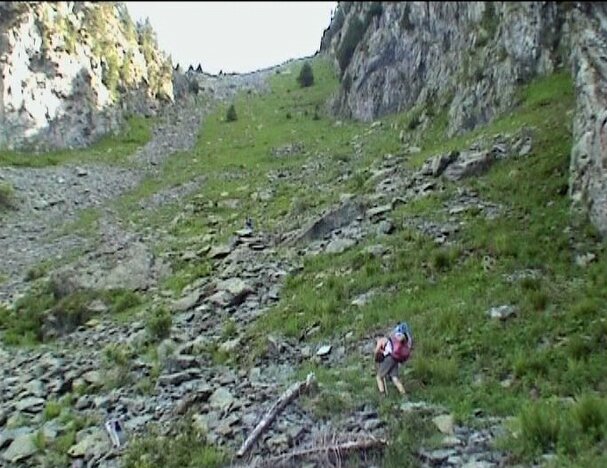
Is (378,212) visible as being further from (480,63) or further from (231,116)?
(231,116)

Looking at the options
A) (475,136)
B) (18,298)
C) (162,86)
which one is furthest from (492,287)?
(162,86)

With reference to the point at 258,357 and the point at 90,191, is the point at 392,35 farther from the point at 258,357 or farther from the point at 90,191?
the point at 258,357

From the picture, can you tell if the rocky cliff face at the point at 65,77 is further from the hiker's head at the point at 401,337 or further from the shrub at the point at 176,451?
the hiker's head at the point at 401,337

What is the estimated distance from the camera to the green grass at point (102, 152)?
3972 cm

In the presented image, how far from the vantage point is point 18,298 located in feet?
68.4

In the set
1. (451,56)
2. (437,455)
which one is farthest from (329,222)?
(451,56)

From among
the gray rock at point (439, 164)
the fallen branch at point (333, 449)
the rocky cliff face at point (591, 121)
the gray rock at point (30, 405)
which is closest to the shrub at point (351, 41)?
the gray rock at point (439, 164)

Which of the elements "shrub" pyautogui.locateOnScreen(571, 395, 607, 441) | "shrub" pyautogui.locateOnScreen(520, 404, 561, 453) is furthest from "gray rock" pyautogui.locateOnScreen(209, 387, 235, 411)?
"shrub" pyautogui.locateOnScreen(571, 395, 607, 441)

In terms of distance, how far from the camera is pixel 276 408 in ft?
35.9

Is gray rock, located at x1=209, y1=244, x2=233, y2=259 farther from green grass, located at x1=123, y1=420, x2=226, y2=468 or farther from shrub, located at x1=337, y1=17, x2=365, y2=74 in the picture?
shrub, located at x1=337, y1=17, x2=365, y2=74

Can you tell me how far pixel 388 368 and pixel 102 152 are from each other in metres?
37.6

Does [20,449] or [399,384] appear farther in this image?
[20,449]

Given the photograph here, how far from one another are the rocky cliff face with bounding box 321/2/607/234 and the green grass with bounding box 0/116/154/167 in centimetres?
1449

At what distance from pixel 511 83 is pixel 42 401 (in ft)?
64.8
